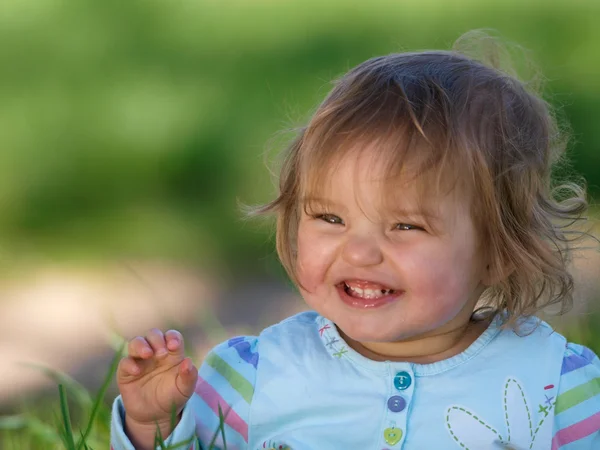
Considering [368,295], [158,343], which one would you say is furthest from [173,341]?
[368,295]

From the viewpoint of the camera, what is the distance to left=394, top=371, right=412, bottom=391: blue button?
2051mm

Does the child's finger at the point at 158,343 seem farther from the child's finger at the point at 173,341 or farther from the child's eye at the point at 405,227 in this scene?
the child's eye at the point at 405,227

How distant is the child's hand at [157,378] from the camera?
1976 mm

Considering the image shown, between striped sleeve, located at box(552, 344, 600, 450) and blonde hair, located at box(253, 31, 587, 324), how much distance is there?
16cm

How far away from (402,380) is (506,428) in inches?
8.1

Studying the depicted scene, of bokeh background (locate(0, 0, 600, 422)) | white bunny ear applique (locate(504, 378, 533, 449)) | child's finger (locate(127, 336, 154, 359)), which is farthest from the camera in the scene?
bokeh background (locate(0, 0, 600, 422))

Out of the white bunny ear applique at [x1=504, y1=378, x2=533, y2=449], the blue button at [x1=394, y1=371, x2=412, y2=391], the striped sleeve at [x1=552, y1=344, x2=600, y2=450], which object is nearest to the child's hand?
the blue button at [x1=394, y1=371, x2=412, y2=391]

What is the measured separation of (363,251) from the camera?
1957 millimetres

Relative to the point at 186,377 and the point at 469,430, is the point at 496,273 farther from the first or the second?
the point at 186,377

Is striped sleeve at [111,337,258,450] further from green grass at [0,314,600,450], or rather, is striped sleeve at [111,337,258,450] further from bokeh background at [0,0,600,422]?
bokeh background at [0,0,600,422]

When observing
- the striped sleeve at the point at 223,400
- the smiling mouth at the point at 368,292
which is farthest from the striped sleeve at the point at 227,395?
the smiling mouth at the point at 368,292

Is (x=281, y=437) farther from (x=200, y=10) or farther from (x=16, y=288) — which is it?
(x=200, y=10)

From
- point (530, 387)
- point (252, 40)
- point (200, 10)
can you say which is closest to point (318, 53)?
point (252, 40)

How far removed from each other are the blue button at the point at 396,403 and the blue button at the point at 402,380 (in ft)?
0.07
